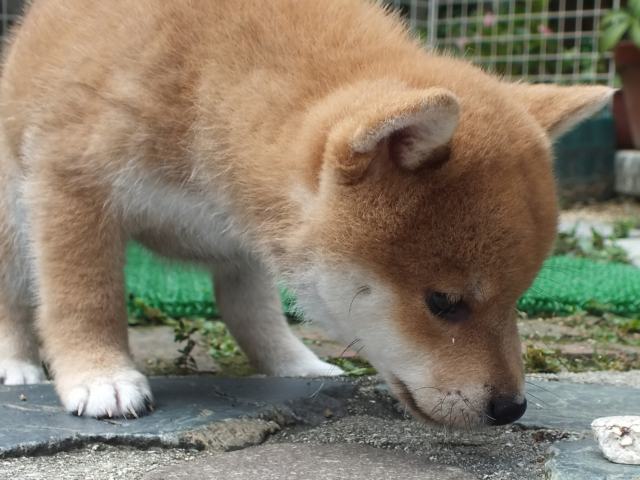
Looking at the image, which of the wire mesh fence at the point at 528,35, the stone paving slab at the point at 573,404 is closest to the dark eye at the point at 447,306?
the stone paving slab at the point at 573,404

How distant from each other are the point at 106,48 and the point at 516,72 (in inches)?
272

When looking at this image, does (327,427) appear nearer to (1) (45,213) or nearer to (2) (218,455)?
(2) (218,455)

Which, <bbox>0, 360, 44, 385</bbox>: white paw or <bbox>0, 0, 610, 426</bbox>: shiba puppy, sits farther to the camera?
<bbox>0, 360, 44, 385</bbox>: white paw

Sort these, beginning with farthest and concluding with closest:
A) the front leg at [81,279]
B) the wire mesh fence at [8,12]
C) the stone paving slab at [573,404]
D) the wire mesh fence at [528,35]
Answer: the wire mesh fence at [528,35], the wire mesh fence at [8,12], the front leg at [81,279], the stone paving slab at [573,404]

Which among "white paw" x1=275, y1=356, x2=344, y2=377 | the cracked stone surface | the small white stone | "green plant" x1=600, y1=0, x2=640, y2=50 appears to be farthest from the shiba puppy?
"green plant" x1=600, y1=0, x2=640, y2=50

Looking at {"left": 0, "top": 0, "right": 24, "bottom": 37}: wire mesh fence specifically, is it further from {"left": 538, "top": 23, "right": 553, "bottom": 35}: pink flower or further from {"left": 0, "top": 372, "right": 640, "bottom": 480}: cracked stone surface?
{"left": 0, "top": 372, "right": 640, "bottom": 480}: cracked stone surface

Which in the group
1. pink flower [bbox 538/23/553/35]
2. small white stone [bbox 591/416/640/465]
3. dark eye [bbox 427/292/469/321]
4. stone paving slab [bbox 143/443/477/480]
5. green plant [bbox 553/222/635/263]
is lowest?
green plant [bbox 553/222/635/263]

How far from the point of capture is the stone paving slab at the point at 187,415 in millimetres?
2623

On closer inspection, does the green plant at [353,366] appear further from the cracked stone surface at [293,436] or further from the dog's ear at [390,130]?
the dog's ear at [390,130]

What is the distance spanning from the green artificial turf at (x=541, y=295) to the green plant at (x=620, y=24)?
403cm

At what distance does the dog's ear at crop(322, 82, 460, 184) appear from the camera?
2320 mm

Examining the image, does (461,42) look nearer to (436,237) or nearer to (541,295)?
(541,295)

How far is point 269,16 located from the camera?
3.07 m

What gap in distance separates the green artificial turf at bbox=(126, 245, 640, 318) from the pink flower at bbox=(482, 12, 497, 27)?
466cm
